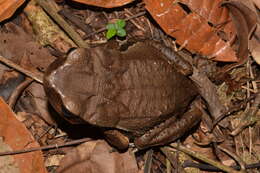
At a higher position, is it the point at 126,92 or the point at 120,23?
the point at 120,23

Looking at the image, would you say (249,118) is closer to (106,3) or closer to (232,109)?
(232,109)

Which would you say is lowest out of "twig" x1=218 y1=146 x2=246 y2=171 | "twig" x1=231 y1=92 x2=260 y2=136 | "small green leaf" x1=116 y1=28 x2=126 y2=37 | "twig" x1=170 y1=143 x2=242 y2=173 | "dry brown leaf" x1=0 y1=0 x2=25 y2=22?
"twig" x1=218 y1=146 x2=246 y2=171

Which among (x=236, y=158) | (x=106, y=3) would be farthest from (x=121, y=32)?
(x=236, y=158)

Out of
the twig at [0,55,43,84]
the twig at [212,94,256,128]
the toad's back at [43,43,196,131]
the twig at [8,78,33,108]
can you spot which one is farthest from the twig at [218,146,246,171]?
the twig at [8,78,33,108]

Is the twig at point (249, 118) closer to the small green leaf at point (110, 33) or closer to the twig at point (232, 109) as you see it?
the twig at point (232, 109)

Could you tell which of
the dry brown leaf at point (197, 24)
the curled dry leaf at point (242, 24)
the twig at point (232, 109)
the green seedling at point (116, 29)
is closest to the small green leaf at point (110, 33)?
the green seedling at point (116, 29)

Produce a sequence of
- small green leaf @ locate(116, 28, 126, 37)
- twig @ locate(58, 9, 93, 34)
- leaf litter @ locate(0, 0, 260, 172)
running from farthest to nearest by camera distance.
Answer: twig @ locate(58, 9, 93, 34)
small green leaf @ locate(116, 28, 126, 37)
leaf litter @ locate(0, 0, 260, 172)

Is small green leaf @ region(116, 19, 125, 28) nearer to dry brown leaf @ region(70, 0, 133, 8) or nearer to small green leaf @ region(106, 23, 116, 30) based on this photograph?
small green leaf @ region(106, 23, 116, 30)
